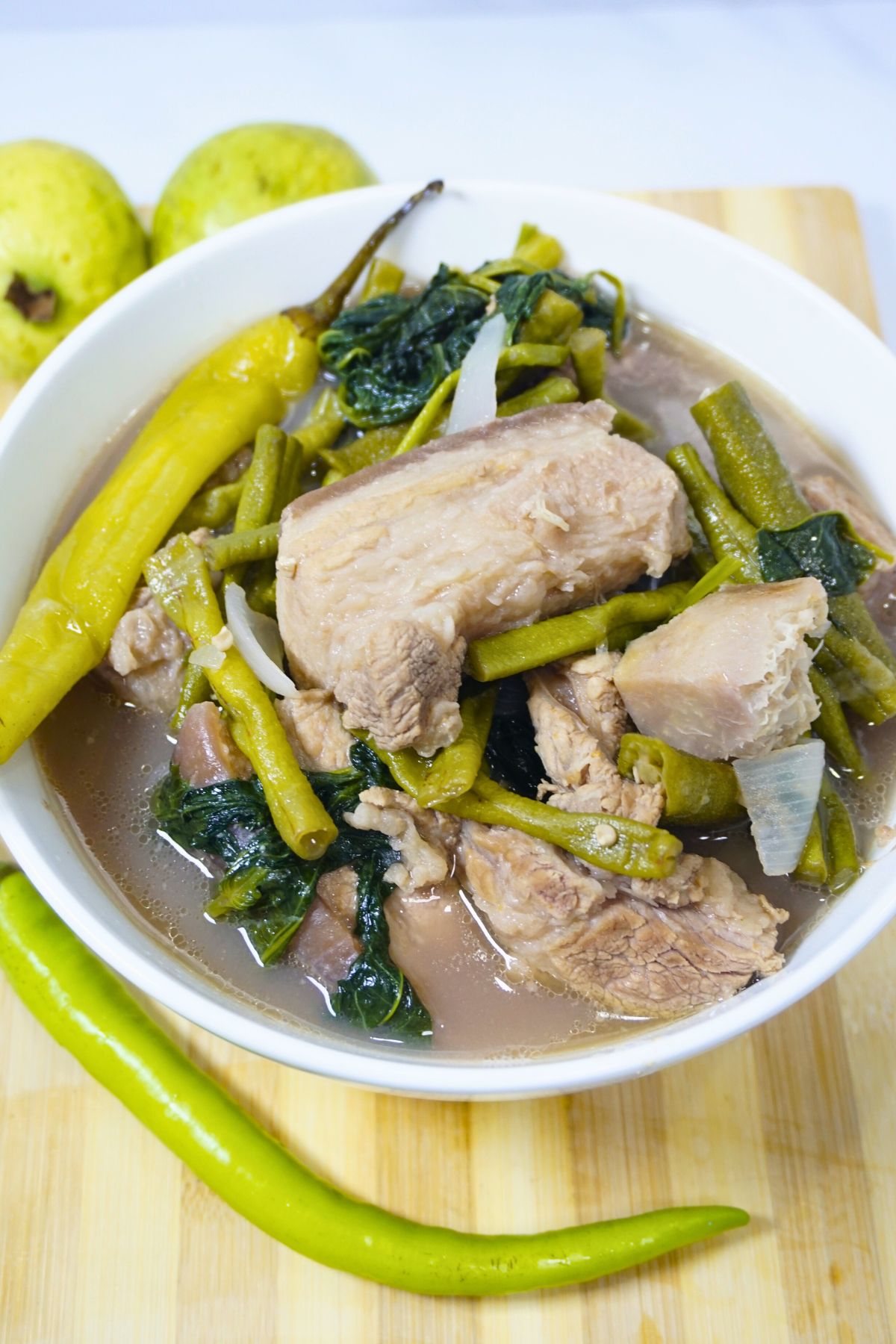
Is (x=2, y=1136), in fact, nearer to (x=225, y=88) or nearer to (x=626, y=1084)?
(x=626, y=1084)

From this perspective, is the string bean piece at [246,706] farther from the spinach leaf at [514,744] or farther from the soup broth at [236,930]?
the spinach leaf at [514,744]

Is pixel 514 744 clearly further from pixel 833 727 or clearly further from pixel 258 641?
pixel 833 727

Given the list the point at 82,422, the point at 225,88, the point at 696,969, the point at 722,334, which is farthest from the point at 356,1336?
the point at 225,88

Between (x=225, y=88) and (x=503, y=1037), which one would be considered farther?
(x=225, y=88)

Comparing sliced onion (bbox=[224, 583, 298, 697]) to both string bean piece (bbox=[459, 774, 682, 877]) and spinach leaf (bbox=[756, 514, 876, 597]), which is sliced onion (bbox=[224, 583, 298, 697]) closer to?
string bean piece (bbox=[459, 774, 682, 877])

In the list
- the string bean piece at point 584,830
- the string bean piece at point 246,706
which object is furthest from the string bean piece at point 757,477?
the string bean piece at point 246,706

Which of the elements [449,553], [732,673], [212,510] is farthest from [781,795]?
[212,510]

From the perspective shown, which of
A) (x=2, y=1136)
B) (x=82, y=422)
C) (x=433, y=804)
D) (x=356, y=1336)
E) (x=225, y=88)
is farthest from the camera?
(x=225, y=88)
